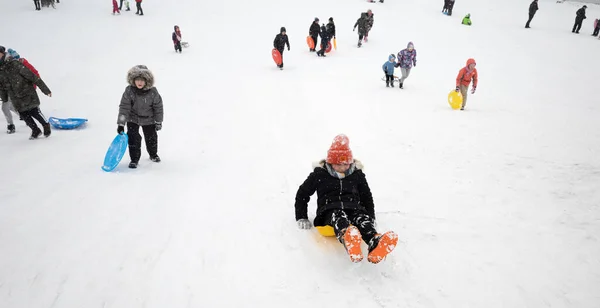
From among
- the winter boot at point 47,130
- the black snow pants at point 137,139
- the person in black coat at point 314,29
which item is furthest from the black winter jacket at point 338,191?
the person in black coat at point 314,29

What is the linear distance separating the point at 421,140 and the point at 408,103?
3273 mm

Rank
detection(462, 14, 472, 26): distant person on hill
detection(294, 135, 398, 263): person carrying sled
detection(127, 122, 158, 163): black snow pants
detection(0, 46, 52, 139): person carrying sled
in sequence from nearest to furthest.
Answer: detection(294, 135, 398, 263): person carrying sled
detection(127, 122, 158, 163): black snow pants
detection(0, 46, 52, 139): person carrying sled
detection(462, 14, 472, 26): distant person on hill

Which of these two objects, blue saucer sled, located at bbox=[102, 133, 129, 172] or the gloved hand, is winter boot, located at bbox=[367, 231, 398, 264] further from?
blue saucer sled, located at bbox=[102, 133, 129, 172]

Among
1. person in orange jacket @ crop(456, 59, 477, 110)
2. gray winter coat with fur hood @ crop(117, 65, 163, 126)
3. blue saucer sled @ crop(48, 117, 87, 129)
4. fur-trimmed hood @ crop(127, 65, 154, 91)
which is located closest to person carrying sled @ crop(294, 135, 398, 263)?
gray winter coat with fur hood @ crop(117, 65, 163, 126)

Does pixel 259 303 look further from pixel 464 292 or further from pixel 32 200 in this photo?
pixel 32 200

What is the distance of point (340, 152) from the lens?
3336mm

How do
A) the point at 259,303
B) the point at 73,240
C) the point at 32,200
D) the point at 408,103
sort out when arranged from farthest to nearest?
the point at 408,103 < the point at 32,200 < the point at 73,240 < the point at 259,303

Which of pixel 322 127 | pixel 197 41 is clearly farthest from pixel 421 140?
pixel 197 41

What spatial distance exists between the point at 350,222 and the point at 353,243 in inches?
19.7

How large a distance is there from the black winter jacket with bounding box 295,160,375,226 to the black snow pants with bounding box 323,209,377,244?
6 centimetres

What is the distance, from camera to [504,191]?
476 cm

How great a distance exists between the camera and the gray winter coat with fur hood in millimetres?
4616

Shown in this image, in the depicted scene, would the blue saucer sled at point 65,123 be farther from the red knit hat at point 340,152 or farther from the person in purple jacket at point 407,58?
the person in purple jacket at point 407,58

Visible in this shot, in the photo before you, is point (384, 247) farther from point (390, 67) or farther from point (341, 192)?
point (390, 67)
